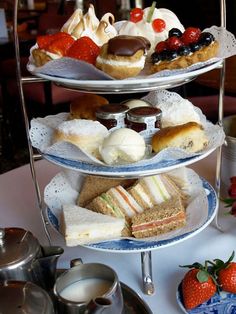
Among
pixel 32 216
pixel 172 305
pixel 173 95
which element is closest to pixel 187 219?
pixel 172 305

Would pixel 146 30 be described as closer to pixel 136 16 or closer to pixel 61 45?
pixel 136 16

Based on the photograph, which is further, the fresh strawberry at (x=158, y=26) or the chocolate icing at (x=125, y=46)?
the fresh strawberry at (x=158, y=26)

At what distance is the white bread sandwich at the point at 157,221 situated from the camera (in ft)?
2.59

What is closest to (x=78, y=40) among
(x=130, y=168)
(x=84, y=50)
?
(x=84, y=50)

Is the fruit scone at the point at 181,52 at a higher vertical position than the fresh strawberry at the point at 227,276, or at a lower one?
higher

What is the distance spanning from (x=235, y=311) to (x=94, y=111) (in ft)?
1.48

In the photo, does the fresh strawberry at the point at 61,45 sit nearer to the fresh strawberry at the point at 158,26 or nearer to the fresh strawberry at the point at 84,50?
the fresh strawberry at the point at 84,50

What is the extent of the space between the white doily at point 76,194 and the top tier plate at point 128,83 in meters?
0.24

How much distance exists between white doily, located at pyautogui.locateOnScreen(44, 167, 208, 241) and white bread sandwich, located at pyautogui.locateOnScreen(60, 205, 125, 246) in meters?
0.10

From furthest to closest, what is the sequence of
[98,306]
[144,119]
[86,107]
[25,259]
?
[86,107] → [144,119] → [25,259] → [98,306]

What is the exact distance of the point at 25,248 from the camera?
0.72 metres

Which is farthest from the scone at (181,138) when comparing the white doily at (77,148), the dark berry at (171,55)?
the dark berry at (171,55)

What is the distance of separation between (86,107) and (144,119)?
158mm

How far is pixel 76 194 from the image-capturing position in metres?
0.94
